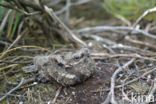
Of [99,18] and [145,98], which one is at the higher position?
[99,18]

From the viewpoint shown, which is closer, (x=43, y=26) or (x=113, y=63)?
(x=113, y=63)

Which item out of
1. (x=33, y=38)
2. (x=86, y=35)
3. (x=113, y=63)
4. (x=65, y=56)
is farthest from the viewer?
(x=86, y=35)

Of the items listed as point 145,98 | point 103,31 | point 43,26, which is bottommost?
point 145,98

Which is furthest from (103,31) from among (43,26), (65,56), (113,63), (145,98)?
(145,98)

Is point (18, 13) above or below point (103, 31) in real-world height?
above

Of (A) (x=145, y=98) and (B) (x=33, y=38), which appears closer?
(A) (x=145, y=98)

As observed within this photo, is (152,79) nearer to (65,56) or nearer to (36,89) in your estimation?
(65,56)

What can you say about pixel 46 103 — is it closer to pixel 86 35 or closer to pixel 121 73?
pixel 121 73

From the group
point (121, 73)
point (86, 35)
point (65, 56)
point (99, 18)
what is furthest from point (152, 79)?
point (99, 18)

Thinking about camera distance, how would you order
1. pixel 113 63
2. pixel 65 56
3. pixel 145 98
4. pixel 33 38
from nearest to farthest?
pixel 145 98 → pixel 65 56 → pixel 113 63 → pixel 33 38
